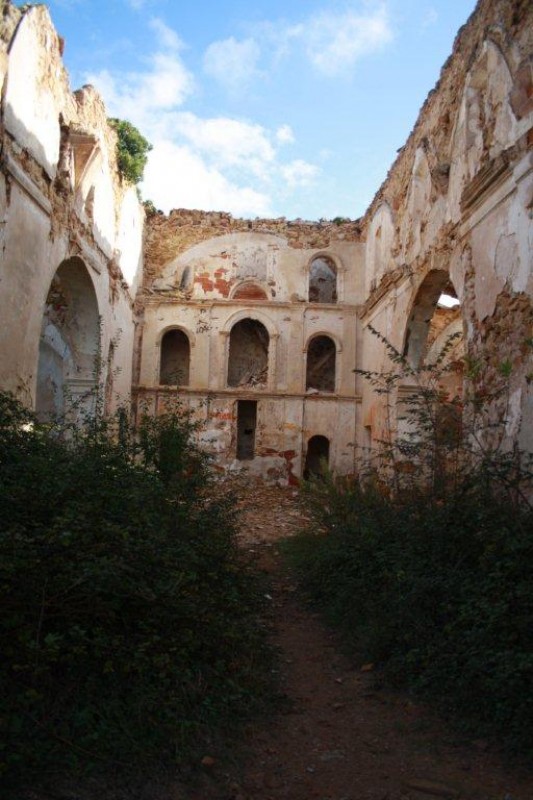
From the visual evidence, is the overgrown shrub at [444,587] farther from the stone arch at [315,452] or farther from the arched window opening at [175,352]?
the arched window opening at [175,352]

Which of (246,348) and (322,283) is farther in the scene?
(322,283)

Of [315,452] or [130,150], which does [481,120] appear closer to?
[130,150]

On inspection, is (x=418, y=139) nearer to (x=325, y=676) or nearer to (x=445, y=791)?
(x=325, y=676)

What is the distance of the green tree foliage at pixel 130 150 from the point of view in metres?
14.3

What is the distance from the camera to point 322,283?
65.6 feet

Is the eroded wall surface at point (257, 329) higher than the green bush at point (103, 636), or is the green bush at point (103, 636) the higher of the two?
the eroded wall surface at point (257, 329)

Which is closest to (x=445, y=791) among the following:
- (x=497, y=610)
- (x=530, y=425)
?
(x=497, y=610)

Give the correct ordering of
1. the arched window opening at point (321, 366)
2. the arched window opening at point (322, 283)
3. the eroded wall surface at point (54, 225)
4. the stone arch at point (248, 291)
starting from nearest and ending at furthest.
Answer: the eroded wall surface at point (54, 225), the stone arch at point (248, 291), the arched window opening at point (321, 366), the arched window opening at point (322, 283)

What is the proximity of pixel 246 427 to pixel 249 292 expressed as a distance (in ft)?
13.4

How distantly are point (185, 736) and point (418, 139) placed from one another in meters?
12.2

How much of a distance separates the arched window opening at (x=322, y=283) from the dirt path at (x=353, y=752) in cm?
1578

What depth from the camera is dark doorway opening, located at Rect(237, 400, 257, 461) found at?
18656 mm

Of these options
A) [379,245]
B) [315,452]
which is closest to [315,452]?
[315,452]

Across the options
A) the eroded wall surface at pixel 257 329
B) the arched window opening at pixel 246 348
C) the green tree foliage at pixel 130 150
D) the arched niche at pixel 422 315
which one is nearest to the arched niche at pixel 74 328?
the green tree foliage at pixel 130 150
